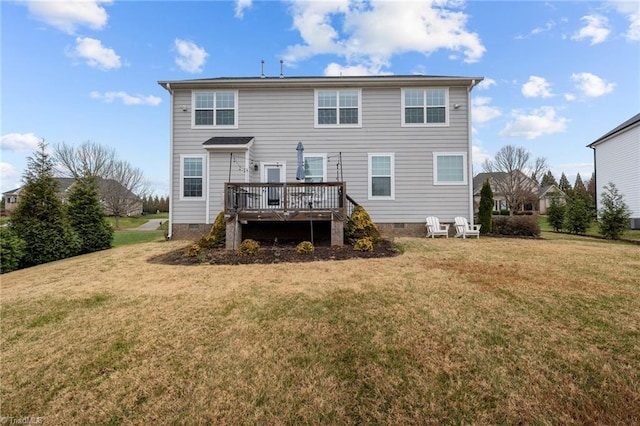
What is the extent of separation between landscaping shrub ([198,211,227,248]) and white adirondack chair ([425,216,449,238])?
759 cm

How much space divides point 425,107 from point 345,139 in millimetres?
3531

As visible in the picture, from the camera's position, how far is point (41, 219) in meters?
9.59

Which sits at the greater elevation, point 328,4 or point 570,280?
point 328,4

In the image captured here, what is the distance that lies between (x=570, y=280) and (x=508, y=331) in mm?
2854

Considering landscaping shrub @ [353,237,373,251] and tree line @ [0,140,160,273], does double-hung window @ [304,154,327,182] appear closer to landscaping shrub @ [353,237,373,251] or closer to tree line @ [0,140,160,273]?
landscaping shrub @ [353,237,373,251]

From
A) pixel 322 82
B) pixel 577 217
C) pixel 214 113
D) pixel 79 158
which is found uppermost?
pixel 79 158

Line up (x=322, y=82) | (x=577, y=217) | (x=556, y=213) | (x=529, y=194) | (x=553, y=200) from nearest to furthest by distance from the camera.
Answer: (x=322, y=82) < (x=577, y=217) < (x=556, y=213) < (x=553, y=200) < (x=529, y=194)

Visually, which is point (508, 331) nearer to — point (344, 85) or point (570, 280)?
point (570, 280)

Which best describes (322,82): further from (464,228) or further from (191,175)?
(464,228)

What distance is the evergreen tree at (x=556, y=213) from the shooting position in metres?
16.8

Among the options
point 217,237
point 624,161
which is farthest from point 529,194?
point 217,237

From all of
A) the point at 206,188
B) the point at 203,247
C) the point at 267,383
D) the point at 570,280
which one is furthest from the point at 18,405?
the point at 206,188

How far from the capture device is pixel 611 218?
493 inches

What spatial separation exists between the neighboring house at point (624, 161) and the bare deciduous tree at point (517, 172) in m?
10.4
